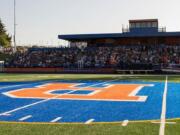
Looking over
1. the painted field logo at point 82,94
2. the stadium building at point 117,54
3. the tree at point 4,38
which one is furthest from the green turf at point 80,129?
the tree at point 4,38

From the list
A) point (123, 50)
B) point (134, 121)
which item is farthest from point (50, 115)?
point (123, 50)

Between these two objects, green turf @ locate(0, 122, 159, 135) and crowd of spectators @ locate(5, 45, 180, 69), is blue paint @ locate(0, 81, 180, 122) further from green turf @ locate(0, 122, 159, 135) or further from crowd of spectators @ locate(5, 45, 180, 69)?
crowd of spectators @ locate(5, 45, 180, 69)

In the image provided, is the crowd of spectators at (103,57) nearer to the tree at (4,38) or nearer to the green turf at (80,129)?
the tree at (4,38)

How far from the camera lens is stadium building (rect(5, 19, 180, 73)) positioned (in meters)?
47.2

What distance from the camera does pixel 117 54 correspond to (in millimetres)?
51656

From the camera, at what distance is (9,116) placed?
10.4 meters

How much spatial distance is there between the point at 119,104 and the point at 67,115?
3.09 m

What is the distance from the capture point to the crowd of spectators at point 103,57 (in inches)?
1886

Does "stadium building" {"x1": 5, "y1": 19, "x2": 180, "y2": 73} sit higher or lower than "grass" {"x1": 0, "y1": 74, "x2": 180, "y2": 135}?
higher

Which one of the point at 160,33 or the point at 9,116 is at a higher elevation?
the point at 160,33

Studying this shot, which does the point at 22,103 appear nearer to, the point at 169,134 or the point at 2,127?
the point at 2,127

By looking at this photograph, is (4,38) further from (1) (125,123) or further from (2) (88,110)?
(1) (125,123)

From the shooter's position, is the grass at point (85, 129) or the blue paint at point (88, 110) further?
the blue paint at point (88, 110)

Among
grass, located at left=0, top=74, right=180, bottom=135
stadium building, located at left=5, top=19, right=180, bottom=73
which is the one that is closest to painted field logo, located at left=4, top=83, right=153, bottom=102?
grass, located at left=0, top=74, right=180, bottom=135
